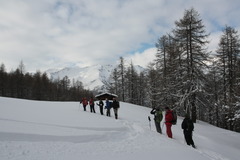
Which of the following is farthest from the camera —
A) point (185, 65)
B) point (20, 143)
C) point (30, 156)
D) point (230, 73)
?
point (230, 73)

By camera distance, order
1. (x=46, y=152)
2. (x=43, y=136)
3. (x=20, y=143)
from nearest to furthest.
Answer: (x=46, y=152) → (x=20, y=143) → (x=43, y=136)

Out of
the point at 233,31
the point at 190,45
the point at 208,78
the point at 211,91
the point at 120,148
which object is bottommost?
the point at 120,148

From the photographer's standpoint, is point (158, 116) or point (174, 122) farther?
point (158, 116)

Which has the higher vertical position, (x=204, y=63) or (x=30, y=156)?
(x=204, y=63)

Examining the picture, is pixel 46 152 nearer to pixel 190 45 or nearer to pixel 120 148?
pixel 120 148

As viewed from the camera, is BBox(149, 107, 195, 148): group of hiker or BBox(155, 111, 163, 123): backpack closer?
BBox(149, 107, 195, 148): group of hiker

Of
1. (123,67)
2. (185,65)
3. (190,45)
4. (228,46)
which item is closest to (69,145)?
(185,65)

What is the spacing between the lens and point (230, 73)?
2355cm

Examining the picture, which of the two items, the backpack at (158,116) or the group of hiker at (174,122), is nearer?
the group of hiker at (174,122)

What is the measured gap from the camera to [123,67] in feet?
133

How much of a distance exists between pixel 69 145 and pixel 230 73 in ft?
82.0

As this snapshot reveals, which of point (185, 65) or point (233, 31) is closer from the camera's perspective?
point (185, 65)

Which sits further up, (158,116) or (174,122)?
(158,116)

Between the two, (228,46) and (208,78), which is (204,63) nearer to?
(208,78)
